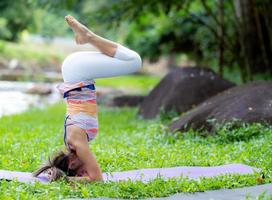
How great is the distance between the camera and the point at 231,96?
31.8 ft

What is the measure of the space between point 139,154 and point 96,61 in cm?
207

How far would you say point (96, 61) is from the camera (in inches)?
220

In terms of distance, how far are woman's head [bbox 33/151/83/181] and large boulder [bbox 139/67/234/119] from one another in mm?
6253

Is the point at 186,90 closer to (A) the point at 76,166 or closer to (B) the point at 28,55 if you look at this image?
(A) the point at 76,166

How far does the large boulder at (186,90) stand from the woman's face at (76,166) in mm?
6286

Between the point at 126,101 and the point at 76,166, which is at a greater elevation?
the point at 76,166

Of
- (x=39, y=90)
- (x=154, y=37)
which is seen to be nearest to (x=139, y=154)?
(x=154, y=37)

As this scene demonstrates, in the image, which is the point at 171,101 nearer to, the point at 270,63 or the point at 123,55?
the point at 270,63

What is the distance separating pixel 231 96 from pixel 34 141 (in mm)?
3032

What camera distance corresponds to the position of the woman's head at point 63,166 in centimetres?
571

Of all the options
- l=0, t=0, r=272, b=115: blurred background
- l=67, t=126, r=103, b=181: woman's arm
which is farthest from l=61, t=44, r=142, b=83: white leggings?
l=0, t=0, r=272, b=115: blurred background

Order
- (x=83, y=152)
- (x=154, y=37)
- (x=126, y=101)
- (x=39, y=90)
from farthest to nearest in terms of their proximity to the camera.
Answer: (x=39, y=90) → (x=154, y=37) → (x=126, y=101) → (x=83, y=152)

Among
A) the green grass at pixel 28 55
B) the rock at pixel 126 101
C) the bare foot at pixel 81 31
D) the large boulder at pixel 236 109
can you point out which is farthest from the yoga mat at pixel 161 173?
the green grass at pixel 28 55

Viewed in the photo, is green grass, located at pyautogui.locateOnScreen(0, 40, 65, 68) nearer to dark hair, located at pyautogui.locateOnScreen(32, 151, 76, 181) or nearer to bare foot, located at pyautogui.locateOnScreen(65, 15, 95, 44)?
dark hair, located at pyautogui.locateOnScreen(32, 151, 76, 181)
